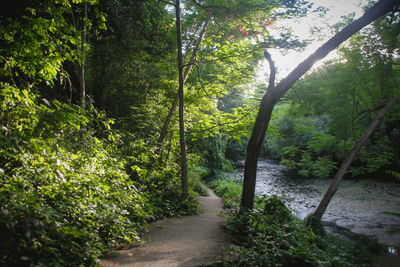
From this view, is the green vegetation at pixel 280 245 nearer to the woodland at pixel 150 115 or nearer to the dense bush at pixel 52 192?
the woodland at pixel 150 115

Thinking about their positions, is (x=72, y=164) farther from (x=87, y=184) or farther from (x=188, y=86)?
(x=188, y=86)

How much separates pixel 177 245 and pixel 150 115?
17.5ft

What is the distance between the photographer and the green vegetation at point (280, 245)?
306 cm

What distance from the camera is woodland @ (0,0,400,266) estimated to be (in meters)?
2.79

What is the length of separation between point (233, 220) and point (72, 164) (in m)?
3.72

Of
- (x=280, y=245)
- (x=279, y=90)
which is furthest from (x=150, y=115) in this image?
(x=280, y=245)

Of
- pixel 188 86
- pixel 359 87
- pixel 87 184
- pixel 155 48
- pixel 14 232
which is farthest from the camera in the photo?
pixel 155 48

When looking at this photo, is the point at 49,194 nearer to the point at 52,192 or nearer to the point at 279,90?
the point at 52,192

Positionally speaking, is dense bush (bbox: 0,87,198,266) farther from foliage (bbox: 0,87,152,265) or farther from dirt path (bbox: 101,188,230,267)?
dirt path (bbox: 101,188,230,267)

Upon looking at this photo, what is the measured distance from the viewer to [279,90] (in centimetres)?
509

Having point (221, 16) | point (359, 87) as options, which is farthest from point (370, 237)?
point (221, 16)

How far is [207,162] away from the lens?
16312mm

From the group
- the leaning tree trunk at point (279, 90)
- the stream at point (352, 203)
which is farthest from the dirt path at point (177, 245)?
the stream at point (352, 203)

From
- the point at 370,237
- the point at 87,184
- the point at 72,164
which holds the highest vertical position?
the point at 72,164
